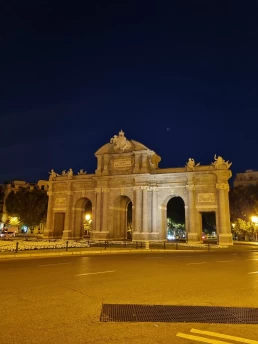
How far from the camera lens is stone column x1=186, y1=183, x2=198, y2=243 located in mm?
42188

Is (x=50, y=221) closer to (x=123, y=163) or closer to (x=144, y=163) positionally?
(x=123, y=163)

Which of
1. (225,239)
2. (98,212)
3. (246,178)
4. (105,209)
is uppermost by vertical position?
(246,178)

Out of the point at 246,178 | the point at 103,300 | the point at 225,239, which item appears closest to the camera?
the point at 103,300

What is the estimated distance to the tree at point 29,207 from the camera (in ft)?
247

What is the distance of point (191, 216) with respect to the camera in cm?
4312

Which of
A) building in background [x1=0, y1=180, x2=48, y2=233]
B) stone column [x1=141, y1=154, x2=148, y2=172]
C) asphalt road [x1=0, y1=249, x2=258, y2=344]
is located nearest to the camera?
asphalt road [x1=0, y1=249, x2=258, y2=344]

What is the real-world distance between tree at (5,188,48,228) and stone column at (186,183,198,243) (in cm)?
4560

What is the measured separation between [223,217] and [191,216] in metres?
4.56

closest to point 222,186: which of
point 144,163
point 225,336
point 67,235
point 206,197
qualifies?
point 206,197

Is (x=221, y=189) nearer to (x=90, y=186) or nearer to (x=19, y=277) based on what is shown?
(x=90, y=186)

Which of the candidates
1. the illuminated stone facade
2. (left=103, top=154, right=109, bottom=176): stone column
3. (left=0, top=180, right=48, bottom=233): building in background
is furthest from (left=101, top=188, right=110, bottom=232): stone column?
(left=0, top=180, right=48, bottom=233): building in background

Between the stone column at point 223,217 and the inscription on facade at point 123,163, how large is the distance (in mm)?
15313

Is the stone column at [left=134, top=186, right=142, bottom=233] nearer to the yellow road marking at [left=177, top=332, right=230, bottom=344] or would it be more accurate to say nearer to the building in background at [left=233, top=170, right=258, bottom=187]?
the yellow road marking at [left=177, top=332, right=230, bottom=344]

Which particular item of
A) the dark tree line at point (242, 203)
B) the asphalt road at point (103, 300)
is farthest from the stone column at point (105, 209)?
the asphalt road at point (103, 300)
